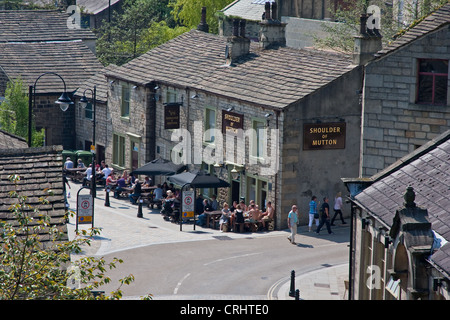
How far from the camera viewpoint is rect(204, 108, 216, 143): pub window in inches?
1580

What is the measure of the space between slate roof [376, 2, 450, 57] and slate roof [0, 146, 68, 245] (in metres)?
12.5

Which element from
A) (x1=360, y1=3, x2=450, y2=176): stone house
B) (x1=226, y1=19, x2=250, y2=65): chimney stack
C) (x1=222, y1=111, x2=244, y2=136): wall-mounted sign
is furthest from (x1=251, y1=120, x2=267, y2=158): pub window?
(x1=360, y1=3, x2=450, y2=176): stone house

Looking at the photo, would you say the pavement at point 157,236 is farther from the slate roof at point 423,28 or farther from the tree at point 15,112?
the slate roof at point 423,28

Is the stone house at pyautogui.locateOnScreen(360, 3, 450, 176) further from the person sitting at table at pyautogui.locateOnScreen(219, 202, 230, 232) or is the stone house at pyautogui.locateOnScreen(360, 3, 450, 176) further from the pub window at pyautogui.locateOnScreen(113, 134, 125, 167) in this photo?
the pub window at pyautogui.locateOnScreen(113, 134, 125, 167)

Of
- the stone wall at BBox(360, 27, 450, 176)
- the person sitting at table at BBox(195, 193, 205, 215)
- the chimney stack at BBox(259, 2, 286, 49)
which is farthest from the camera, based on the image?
the chimney stack at BBox(259, 2, 286, 49)

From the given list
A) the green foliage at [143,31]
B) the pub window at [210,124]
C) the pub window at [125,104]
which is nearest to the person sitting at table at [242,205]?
the pub window at [210,124]

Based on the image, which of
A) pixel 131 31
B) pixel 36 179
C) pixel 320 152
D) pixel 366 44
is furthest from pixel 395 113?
pixel 131 31

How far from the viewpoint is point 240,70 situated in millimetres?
40500

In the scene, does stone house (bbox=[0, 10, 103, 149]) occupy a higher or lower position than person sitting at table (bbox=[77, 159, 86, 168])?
higher

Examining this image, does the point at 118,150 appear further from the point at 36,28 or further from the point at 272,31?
the point at 36,28

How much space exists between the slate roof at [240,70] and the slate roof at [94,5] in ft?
136
